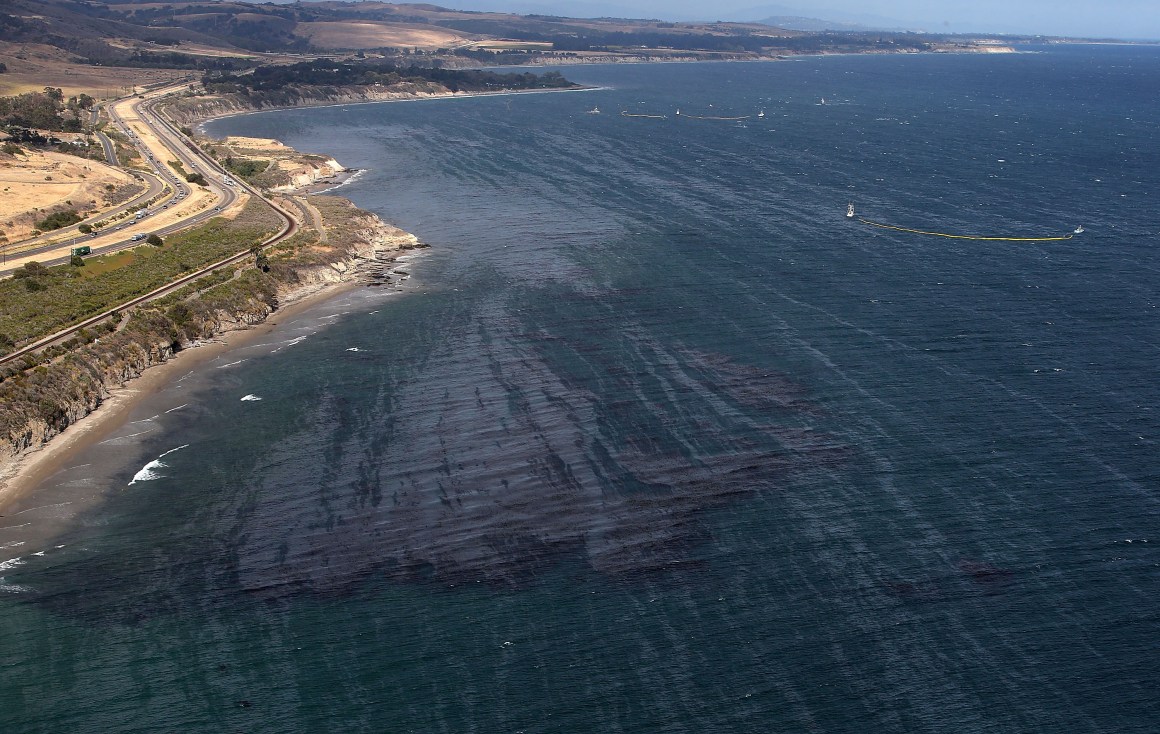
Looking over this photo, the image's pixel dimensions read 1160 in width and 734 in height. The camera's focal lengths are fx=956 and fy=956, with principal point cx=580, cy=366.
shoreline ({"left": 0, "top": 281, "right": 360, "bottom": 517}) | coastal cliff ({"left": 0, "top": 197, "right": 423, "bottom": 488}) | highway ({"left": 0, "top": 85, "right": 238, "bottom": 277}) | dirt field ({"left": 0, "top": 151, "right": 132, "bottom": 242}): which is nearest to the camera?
shoreline ({"left": 0, "top": 281, "right": 360, "bottom": 517})

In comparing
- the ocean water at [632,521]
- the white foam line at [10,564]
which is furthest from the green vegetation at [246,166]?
the white foam line at [10,564]

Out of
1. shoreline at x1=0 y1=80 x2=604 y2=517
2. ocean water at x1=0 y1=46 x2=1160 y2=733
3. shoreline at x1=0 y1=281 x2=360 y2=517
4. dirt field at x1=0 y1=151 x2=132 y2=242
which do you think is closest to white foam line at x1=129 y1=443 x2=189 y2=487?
ocean water at x1=0 y1=46 x2=1160 y2=733

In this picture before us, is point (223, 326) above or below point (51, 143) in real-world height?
below

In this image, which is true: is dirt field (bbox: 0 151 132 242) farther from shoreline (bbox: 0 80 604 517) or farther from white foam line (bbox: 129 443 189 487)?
white foam line (bbox: 129 443 189 487)

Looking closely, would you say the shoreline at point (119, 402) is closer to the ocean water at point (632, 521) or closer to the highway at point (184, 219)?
the ocean water at point (632, 521)

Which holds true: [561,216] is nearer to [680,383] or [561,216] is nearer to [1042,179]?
[680,383]

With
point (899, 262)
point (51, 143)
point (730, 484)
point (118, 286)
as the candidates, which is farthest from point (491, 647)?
point (51, 143)
